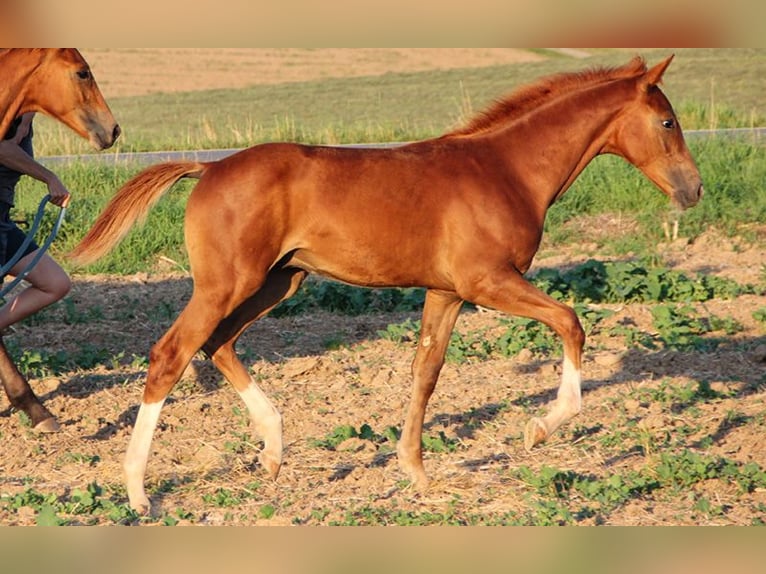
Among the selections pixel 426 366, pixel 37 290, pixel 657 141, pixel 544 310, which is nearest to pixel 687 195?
pixel 657 141

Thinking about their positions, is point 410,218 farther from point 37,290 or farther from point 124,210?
point 37,290

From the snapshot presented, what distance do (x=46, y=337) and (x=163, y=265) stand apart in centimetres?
221

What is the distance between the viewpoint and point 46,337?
8.80m

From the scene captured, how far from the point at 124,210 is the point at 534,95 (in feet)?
7.44

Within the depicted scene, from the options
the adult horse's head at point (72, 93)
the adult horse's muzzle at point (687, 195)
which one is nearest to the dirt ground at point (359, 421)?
the adult horse's muzzle at point (687, 195)

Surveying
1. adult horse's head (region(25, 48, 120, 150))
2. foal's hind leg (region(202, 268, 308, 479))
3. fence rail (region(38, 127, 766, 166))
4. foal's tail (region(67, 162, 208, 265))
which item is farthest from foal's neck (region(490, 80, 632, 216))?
fence rail (region(38, 127, 766, 166))

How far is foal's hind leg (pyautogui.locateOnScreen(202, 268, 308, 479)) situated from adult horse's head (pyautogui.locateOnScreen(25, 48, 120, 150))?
3.77 feet

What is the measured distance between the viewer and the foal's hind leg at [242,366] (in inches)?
237

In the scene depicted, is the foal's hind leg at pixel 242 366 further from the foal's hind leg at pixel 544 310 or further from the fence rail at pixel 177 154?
the fence rail at pixel 177 154

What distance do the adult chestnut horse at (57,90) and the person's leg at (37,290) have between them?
950 mm

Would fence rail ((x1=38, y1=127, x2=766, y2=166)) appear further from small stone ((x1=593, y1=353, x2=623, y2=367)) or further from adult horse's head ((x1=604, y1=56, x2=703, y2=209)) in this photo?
adult horse's head ((x1=604, y1=56, x2=703, y2=209))

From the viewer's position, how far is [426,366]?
6.17 m
